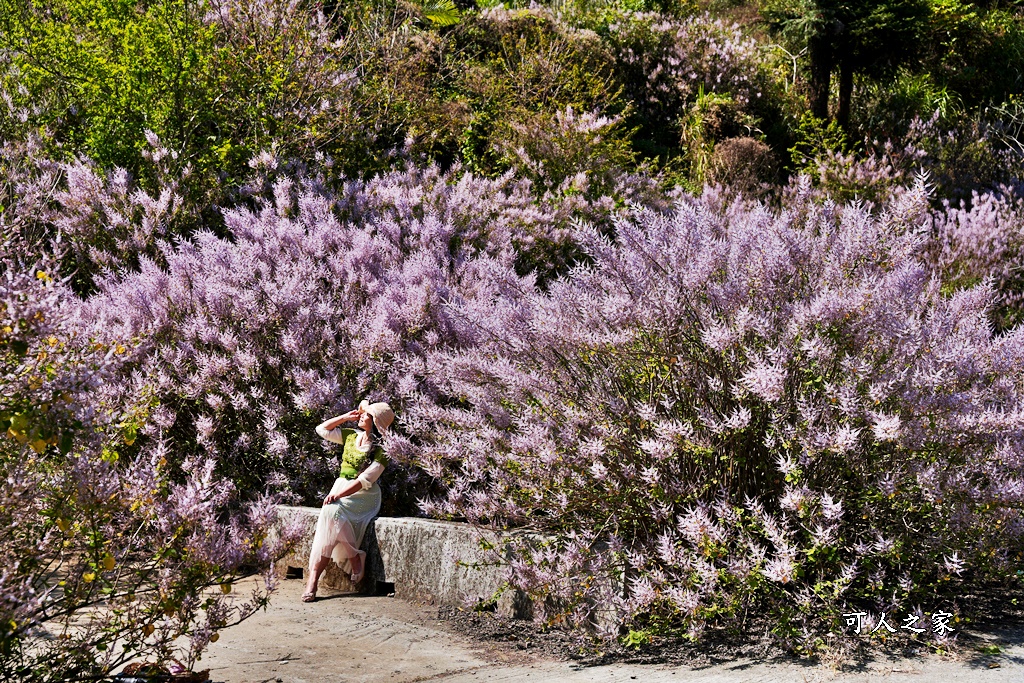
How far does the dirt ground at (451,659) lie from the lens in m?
4.30

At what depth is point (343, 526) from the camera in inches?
257

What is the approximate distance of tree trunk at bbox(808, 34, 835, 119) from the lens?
1460 cm

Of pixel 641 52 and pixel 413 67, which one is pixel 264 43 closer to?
pixel 413 67

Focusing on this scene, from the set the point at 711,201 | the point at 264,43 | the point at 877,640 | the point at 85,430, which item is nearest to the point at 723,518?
the point at 877,640

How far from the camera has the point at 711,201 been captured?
430 inches

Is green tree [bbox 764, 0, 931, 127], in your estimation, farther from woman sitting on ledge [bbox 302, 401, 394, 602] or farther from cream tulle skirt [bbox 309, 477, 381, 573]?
cream tulle skirt [bbox 309, 477, 381, 573]

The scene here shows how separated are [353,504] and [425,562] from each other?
2.24 feet

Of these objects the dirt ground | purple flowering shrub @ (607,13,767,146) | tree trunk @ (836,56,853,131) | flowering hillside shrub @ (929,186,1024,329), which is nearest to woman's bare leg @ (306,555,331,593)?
the dirt ground

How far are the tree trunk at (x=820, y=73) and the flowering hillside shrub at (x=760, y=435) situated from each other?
995 centimetres

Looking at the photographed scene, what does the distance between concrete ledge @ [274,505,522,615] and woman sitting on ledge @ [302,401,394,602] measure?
0.34 ft

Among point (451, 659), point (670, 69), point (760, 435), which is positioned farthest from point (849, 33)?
point (451, 659)

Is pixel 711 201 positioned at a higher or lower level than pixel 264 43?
lower

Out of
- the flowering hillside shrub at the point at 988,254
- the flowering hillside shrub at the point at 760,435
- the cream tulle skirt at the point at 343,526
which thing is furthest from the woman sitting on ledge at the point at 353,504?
the flowering hillside shrub at the point at 988,254

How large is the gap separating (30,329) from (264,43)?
30.5 ft
